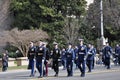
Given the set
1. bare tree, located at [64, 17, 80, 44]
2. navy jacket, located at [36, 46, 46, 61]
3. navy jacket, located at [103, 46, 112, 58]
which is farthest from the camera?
bare tree, located at [64, 17, 80, 44]

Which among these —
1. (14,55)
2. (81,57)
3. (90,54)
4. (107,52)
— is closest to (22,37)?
(14,55)

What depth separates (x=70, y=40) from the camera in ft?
177

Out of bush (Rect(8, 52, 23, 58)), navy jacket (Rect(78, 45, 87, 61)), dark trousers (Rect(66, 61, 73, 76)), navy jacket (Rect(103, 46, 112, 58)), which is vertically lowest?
bush (Rect(8, 52, 23, 58))

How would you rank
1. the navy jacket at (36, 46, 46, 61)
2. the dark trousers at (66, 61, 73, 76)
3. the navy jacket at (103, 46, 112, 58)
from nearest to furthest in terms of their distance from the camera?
the navy jacket at (36, 46, 46, 61) < the dark trousers at (66, 61, 73, 76) < the navy jacket at (103, 46, 112, 58)

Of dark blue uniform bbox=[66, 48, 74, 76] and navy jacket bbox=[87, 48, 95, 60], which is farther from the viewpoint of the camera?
navy jacket bbox=[87, 48, 95, 60]

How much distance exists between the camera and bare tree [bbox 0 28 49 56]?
163ft

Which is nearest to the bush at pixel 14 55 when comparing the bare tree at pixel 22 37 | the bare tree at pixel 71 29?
the bare tree at pixel 22 37

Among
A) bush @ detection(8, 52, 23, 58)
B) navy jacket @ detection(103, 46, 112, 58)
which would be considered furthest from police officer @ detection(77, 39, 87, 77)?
bush @ detection(8, 52, 23, 58)

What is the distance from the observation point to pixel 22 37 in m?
49.4

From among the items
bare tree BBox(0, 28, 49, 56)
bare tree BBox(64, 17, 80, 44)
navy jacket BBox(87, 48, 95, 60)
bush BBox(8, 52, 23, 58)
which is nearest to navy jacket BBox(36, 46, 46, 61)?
navy jacket BBox(87, 48, 95, 60)

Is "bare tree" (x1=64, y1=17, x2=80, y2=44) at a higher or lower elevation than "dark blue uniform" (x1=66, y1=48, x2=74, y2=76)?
higher

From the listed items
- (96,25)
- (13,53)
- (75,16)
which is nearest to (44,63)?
(13,53)

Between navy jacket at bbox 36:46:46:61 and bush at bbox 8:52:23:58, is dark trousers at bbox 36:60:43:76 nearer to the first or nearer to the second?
navy jacket at bbox 36:46:46:61

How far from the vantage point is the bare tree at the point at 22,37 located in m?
49.6
